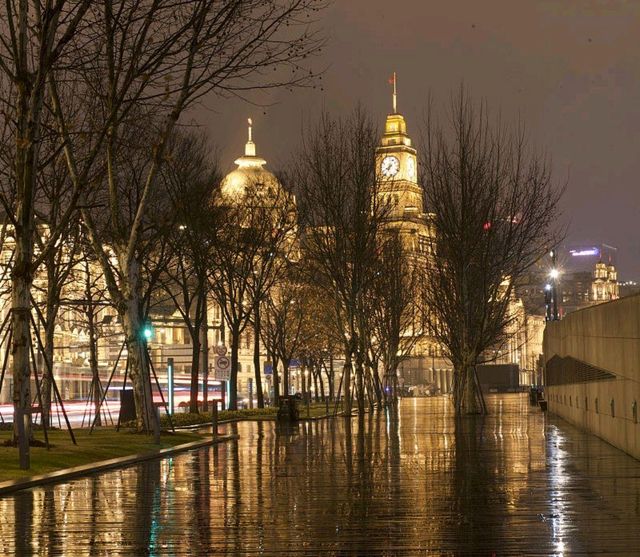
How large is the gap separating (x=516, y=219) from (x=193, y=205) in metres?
15.6

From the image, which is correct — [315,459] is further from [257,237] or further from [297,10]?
[257,237]

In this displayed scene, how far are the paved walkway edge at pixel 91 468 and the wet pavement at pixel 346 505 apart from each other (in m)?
0.41

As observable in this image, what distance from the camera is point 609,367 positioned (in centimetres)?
2703

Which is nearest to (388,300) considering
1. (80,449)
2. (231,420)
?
(231,420)

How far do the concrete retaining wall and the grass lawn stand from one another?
33.8ft

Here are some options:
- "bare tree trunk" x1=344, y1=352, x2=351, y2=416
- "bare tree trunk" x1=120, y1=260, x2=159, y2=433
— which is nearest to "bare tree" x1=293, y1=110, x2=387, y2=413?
"bare tree trunk" x1=344, y1=352, x2=351, y2=416

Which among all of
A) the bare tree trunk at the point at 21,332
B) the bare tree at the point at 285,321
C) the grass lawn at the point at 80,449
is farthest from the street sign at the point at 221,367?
the bare tree at the point at 285,321

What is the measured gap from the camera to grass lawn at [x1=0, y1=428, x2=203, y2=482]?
22703 mm

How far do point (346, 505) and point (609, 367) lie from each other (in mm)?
12367

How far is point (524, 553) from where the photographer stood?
11500 mm

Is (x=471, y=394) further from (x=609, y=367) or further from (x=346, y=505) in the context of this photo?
(x=346, y=505)

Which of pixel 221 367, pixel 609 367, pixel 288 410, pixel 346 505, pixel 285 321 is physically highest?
pixel 285 321

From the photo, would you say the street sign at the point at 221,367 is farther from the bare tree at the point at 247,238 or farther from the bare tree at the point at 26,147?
the bare tree at the point at 26,147

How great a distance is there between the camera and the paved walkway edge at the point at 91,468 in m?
19.5
